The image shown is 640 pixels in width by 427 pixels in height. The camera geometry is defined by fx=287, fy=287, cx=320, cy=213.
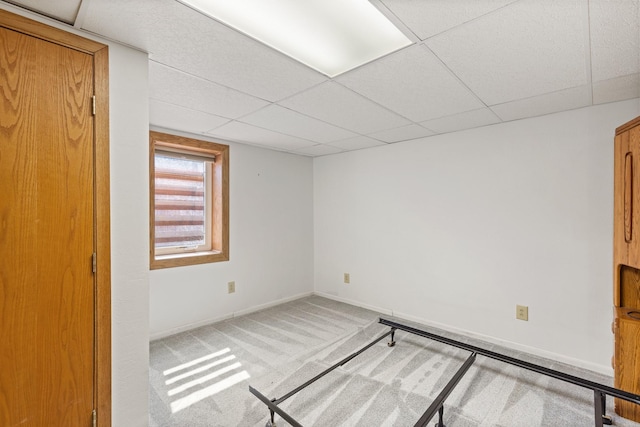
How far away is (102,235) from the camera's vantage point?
138cm

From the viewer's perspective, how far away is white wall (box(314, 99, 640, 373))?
7.34 ft

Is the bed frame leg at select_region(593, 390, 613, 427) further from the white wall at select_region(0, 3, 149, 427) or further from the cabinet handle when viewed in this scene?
the white wall at select_region(0, 3, 149, 427)

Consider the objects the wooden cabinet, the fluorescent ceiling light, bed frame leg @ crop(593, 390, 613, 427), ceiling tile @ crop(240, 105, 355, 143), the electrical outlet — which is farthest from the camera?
the electrical outlet

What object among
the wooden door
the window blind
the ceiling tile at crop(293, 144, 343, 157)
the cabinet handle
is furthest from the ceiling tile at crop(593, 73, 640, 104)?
the window blind

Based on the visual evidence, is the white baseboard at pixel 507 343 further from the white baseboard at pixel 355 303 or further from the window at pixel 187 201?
the window at pixel 187 201

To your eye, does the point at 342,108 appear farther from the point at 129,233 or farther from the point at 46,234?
the point at 46,234

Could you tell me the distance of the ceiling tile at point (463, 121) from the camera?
2.41 metres

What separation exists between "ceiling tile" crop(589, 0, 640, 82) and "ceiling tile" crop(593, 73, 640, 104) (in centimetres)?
9

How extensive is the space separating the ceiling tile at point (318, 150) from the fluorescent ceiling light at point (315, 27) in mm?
1873

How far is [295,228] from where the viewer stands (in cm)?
404

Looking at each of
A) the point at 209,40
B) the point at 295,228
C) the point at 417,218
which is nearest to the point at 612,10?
the point at 209,40

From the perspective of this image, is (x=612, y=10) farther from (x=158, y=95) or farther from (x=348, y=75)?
(x=158, y=95)

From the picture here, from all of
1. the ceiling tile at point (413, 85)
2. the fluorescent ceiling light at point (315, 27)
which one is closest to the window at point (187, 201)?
the fluorescent ceiling light at point (315, 27)

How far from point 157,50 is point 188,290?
7.63ft
